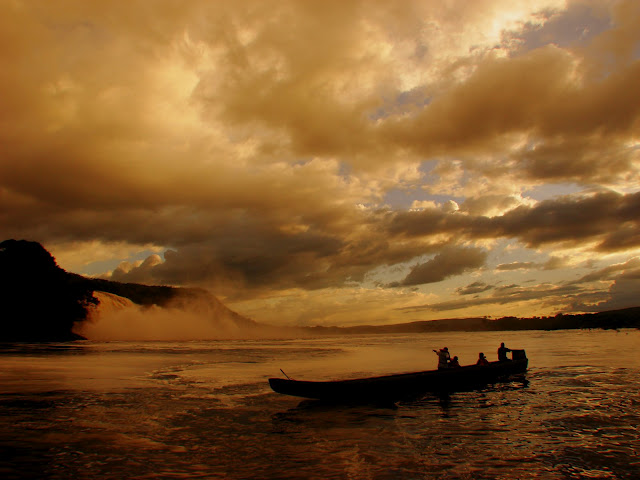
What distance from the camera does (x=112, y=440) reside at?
13469 mm

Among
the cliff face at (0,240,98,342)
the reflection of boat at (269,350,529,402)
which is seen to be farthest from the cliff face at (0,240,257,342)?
the reflection of boat at (269,350,529,402)

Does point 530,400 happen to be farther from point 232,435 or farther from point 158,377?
point 158,377

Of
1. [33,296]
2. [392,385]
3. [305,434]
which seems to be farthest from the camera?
[33,296]

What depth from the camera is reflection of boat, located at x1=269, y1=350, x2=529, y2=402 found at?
19.4 meters

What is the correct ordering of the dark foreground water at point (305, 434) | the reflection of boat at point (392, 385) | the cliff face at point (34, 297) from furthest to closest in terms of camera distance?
the cliff face at point (34, 297) < the reflection of boat at point (392, 385) < the dark foreground water at point (305, 434)

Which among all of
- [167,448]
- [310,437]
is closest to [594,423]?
[310,437]

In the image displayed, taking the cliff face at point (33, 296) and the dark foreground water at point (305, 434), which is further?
the cliff face at point (33, 296)

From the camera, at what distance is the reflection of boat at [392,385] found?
19.4 m

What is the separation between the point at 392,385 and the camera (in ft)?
69.7

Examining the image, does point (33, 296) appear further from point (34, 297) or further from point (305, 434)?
point (305, 434)

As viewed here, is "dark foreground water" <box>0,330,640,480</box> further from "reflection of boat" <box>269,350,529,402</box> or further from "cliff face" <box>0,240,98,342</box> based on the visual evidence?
"cliff face" <box>0,240,98,342</box>

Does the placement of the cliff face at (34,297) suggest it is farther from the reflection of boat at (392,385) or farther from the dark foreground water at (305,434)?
the reflection of boat at (392,385)

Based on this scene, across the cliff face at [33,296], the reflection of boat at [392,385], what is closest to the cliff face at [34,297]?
the cliff face at [33,296]

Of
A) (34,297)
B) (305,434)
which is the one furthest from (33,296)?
(305,434)
